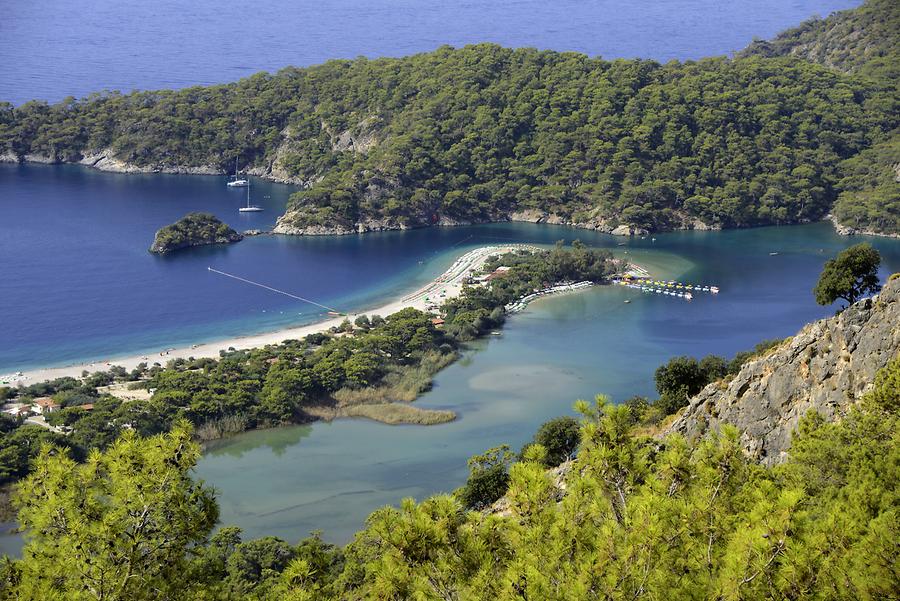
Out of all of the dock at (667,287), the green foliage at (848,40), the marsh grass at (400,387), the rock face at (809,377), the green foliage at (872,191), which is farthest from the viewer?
the green foliage at (848,40)

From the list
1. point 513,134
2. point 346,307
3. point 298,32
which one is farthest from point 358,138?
point 298,32

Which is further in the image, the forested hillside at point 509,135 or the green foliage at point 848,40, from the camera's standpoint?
the green foliage at point 848,40

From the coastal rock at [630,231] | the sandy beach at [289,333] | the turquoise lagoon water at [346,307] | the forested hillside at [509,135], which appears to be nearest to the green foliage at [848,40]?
the forested hillside at [509,135]

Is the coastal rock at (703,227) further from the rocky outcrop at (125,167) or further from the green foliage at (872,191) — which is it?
the rocky outcrop at (125,167)

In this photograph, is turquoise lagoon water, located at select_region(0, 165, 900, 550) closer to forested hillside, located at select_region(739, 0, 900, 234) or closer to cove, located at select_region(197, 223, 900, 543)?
cove, located at select_region(197, 223, 900, 543)

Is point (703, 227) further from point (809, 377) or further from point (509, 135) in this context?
point (809, 377)

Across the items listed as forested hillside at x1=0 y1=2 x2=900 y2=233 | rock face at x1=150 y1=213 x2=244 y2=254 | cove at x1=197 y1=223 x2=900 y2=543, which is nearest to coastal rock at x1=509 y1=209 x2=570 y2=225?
forested hillside at x1=0 y1=2 x2=900 y2=233
